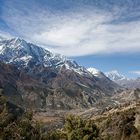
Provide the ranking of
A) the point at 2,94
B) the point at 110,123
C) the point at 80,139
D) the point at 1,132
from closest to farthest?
1. the point at 1,132
2. the point at 2,94
3. the point at 80,139
4. the point at 110,123

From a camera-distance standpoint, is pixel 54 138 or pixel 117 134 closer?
pixel 54 138

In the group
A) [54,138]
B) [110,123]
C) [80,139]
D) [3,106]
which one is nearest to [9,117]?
[3,106]

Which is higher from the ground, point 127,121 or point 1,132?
point 127,121

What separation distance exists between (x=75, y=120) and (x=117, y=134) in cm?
3857

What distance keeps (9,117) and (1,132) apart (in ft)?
5.76

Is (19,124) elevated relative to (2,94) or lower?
lower

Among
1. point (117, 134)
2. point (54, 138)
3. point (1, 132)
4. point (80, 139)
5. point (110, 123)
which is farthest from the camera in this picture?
point (110, 123)

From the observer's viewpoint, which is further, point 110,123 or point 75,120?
point 110,123

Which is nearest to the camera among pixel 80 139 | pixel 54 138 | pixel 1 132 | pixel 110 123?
pixel 1 132

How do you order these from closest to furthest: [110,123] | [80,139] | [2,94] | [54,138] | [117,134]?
[2,94]
[54,138]
[80,139]
[117,134]
[110,123]

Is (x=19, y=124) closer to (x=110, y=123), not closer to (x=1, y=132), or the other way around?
(x=1, y=132)

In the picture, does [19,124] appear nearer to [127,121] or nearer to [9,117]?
[9,117]

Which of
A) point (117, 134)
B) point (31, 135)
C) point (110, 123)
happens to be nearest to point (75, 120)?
point (31, 135)

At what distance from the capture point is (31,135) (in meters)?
26.4
